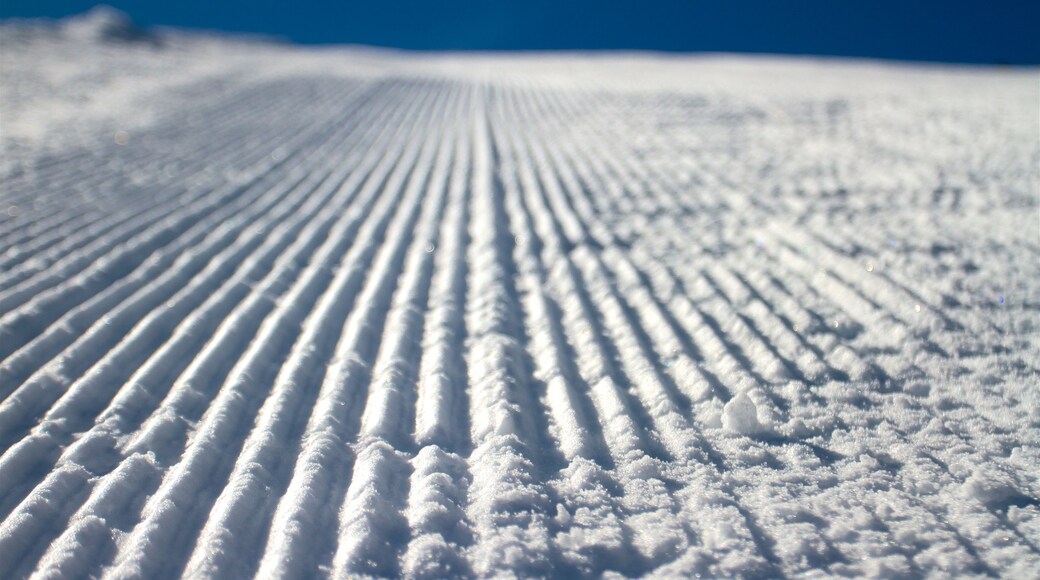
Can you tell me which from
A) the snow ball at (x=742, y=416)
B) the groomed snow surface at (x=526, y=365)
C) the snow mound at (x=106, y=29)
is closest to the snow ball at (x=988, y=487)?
the groomed snow surface at (x=526, y=365)

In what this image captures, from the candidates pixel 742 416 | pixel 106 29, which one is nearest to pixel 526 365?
pixel 742 416

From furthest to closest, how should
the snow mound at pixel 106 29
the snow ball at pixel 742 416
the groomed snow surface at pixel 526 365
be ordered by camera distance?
1. the snow mound at pixel 106 29
2. the snow ball at pixel 742 416
3. the groomed snow surface at pixel 526 365

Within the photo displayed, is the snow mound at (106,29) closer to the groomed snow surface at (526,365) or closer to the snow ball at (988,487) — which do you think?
the groomed snow surface at (526,365)

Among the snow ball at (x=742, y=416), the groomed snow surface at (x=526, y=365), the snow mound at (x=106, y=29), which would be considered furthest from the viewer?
the snow mound at (x=106, y=29)

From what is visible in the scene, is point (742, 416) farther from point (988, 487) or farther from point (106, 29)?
point (106, 29)

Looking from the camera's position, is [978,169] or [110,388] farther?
[978,169]

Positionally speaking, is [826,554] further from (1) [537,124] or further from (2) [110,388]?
A: (1) [537,124]

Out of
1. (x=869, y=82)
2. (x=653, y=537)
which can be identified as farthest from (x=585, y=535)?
(x=869, y=82)

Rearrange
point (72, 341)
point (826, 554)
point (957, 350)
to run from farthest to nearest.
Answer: point (72, 341)
point (957, 350)
point (826, 554)
